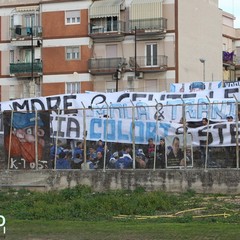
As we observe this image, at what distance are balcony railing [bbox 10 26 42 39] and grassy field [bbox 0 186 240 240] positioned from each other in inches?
1833

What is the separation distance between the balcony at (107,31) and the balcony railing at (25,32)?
5.52 m

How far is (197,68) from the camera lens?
72812 millimetres

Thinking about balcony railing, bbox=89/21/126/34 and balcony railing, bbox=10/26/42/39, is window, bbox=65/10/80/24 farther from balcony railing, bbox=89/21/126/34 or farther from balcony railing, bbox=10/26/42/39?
balcony railing, bbox=10/26/42/39

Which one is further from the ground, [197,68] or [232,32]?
[232,32]

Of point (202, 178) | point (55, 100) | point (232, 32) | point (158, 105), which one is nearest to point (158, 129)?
point (158, 105)

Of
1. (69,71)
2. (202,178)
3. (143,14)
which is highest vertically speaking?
(143,14)

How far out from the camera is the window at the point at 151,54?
227ft

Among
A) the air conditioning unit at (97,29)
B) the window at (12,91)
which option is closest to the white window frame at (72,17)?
the air conditioning unit at (97,29)

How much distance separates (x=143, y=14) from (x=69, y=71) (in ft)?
30.8

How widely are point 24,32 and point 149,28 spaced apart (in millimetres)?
13469

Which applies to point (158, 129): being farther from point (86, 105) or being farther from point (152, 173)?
point (86, 105)

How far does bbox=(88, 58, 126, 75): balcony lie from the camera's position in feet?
228

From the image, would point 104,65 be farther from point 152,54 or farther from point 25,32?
point 25,32

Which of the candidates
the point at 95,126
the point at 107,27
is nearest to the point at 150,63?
the point at 107,27
